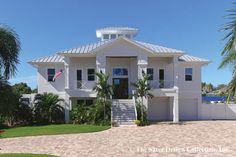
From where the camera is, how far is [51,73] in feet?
87.7

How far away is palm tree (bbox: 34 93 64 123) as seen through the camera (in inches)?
913

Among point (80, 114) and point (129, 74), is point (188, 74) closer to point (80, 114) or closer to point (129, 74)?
point (129, 74)

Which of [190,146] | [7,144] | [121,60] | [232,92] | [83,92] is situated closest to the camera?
[232,92]

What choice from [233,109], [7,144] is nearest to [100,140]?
[7,144]

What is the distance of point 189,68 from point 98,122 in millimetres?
11921

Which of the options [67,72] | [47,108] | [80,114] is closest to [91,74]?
[67,72]

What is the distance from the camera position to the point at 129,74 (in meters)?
26.7

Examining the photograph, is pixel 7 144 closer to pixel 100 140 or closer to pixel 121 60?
pixel 100 140

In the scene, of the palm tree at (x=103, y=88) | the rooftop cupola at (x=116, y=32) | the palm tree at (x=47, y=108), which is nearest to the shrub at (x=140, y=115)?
the palm tree at (x=103, y=88)

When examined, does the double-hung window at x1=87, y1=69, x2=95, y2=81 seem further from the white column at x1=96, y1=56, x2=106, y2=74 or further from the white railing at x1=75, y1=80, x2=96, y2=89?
the white column at x1=96, y1=56, x2=106, y2=74

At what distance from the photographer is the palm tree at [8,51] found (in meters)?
5.01

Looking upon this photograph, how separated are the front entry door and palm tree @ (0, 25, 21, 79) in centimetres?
2095

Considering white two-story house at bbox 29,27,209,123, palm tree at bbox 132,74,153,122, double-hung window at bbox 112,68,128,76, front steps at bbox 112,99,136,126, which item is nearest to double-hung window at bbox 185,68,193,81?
white two-story house at bbox 29,27,209,123

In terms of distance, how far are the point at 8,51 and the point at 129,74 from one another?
2172cm
